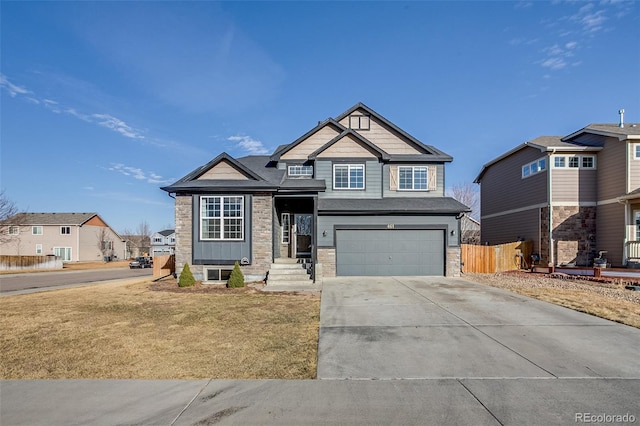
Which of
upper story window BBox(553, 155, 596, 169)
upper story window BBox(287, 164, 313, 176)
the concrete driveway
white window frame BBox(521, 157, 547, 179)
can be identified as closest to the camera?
the concrete driveway

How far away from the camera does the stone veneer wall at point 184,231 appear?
44.3ft

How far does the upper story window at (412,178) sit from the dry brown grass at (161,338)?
8753 millimetres

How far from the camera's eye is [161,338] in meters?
6.29

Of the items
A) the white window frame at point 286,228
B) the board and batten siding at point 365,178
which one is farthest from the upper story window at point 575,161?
the white window frame at point 286,228

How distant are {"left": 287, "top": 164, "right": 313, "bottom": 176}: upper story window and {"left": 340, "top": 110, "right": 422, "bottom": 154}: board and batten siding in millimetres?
3445

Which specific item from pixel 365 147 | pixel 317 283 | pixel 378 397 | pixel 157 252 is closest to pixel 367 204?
pixel 365 147

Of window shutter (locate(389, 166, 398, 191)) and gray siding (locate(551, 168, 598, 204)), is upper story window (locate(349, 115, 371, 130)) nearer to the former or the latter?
window shutter (locate(389, 166, 398, 191))

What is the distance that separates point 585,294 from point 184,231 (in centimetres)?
1517

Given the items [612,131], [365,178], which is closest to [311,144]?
[365,178]

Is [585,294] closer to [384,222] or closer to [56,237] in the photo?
[384,222]

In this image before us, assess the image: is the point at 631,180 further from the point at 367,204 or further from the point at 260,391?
the point at 260,391

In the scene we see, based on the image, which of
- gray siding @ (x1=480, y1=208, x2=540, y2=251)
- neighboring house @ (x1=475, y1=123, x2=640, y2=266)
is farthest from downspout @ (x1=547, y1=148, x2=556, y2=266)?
gray siding @ (x1=480, y1=208, x2=540, y2=251)

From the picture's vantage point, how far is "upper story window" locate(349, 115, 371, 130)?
1781cm

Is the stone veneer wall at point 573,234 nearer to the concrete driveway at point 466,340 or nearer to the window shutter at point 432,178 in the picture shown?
the window shutter at point 432,178
